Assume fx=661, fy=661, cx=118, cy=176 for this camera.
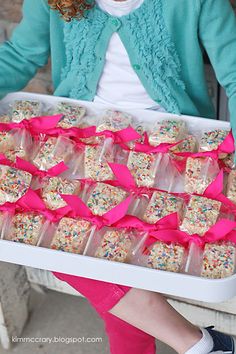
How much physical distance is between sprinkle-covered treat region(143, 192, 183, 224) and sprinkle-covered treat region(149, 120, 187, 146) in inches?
7.3

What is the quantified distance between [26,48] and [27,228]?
0.69 m

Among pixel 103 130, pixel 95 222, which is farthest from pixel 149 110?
pixel 95 222

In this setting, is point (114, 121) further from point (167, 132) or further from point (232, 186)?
point (232, 186)

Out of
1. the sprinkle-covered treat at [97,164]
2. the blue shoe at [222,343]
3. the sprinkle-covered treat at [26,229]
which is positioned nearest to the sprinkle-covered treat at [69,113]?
the sprinkle-covered treat at [97,164]

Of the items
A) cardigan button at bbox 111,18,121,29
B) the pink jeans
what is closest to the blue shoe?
the pink jeans

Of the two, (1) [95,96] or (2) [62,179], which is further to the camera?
(1) [95,96]

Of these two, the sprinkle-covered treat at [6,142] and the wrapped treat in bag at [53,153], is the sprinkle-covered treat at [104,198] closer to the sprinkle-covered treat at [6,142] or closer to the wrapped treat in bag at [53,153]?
the wrapped treat in bag at [53,153]

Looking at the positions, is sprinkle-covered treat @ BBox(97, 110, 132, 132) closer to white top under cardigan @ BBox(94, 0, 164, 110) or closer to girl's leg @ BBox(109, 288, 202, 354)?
white top under cardigan @ BBox(94, 0, 164, 110)

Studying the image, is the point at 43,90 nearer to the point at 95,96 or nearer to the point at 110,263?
the point at 95,96

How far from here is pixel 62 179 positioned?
1.48 metres

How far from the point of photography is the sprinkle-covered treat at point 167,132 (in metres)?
1.58

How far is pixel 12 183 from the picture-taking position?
1463 millimetres

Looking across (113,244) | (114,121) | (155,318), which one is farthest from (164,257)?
(114,121)

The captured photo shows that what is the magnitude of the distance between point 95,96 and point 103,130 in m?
0.28
